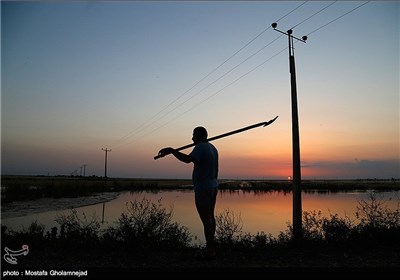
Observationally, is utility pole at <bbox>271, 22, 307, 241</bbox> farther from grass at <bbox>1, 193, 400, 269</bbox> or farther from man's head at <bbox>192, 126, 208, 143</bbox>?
man's head at <bbox>192, 126, 208, 143</bbox>

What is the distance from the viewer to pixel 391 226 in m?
7.03

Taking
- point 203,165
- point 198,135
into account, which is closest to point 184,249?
point 203,165

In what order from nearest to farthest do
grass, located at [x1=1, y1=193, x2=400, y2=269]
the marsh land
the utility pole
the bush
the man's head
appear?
the marsh land → grass, located at [x1=1, y1=193, x2=400, y2=269] → the man's head → the bush → the utility pole

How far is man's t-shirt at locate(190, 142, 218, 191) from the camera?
504 centimetres

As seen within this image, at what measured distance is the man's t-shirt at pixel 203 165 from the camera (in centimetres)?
504

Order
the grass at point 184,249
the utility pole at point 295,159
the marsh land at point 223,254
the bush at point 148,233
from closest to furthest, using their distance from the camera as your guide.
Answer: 1. the marsh land at point 223,254
2. the grass at point 184,249
3. the bush at point 148,233
4. the utility pole at point 295,159

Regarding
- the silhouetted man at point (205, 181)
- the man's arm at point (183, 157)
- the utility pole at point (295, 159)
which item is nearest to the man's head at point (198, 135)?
the silhouetted man at point (205, 181)

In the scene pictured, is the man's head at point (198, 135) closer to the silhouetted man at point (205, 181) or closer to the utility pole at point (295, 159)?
the silhouetted man at point (205, 181)

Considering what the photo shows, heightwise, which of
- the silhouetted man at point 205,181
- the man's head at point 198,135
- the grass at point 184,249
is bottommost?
the grass at point 184,249

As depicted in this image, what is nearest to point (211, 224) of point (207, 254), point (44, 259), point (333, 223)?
point (207, 254)

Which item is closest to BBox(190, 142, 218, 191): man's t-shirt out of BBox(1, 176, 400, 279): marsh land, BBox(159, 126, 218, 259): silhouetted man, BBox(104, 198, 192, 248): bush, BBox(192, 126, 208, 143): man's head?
BBox(159, 126, 218, 259): silhouetted man

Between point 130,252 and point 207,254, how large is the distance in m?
1.40

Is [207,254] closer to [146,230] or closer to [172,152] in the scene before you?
[172,152]

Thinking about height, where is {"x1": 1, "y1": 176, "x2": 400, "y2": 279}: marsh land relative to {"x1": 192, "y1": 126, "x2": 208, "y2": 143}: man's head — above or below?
below
